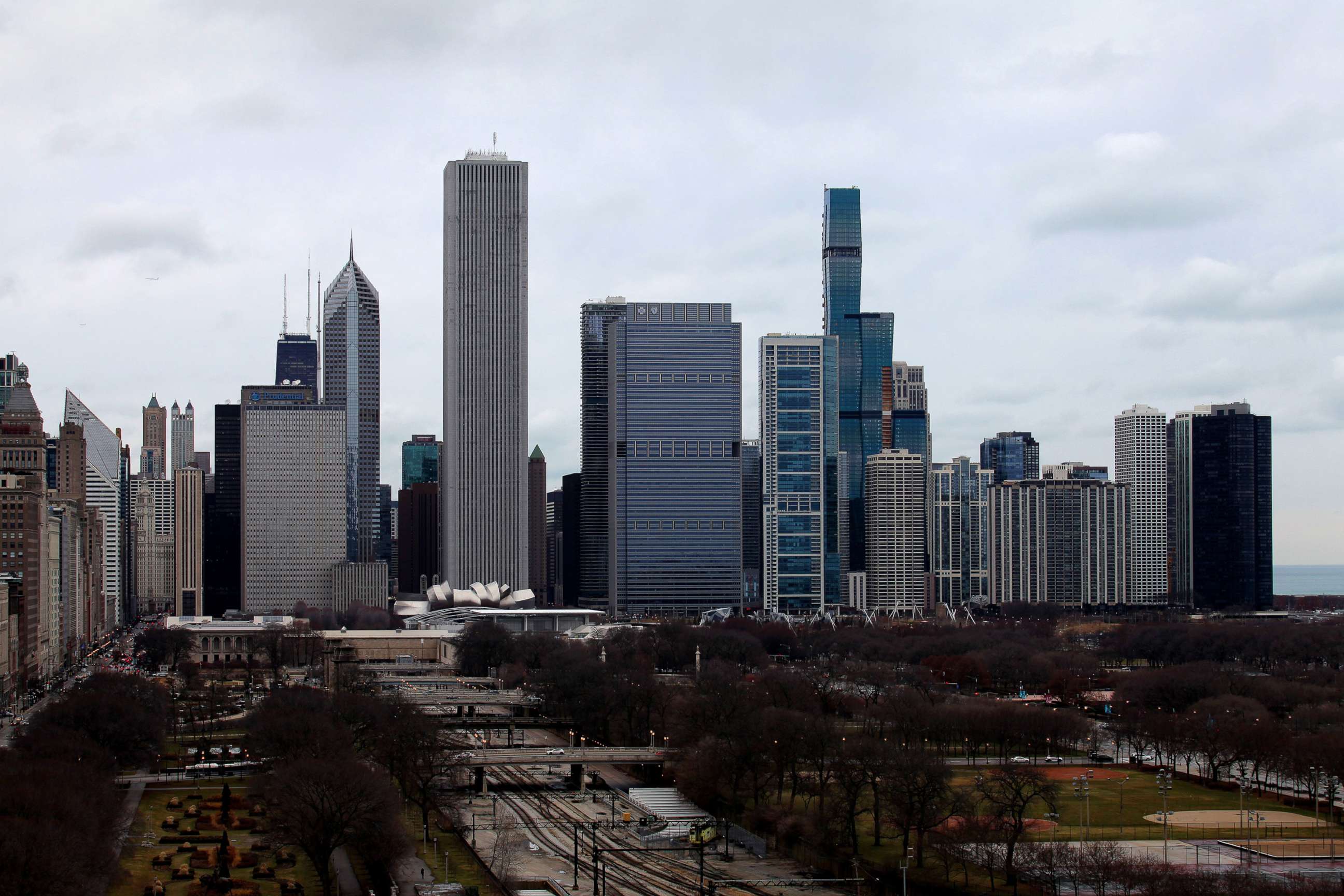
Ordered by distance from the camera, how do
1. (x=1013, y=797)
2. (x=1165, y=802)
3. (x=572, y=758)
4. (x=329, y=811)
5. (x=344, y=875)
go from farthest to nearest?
(x=572, y=758)
(x=1165, y=802)
(x=1013, y=797)
(x=344, y=875)
(x=329, y=811)

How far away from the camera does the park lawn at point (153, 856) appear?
Answer: 5950 cm

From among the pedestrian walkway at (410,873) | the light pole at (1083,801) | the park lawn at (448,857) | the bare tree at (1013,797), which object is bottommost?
the park lawn at (448,857)

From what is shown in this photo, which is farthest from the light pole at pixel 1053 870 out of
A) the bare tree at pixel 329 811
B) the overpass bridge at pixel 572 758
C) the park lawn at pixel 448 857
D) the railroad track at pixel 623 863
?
the bare tree at pixel 329 811

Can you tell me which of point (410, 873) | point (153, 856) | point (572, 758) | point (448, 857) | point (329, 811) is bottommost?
point (448, 857)

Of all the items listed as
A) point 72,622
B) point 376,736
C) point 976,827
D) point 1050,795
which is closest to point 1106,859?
point 976,827

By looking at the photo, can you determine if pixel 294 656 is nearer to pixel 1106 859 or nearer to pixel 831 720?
pixel 831 720

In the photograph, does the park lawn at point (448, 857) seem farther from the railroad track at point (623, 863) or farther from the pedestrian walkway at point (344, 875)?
the railroad track at point (623, 863)

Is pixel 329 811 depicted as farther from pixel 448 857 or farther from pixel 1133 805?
pixel 1133 805

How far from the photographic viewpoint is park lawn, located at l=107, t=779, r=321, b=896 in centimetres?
5950

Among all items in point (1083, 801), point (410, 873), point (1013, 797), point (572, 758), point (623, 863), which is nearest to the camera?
point (410, 873)

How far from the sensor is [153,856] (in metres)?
64.8

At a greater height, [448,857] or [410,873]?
[410,873]

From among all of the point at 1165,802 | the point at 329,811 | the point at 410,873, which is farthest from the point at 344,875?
the point at 1165,802

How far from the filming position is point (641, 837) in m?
72.4
